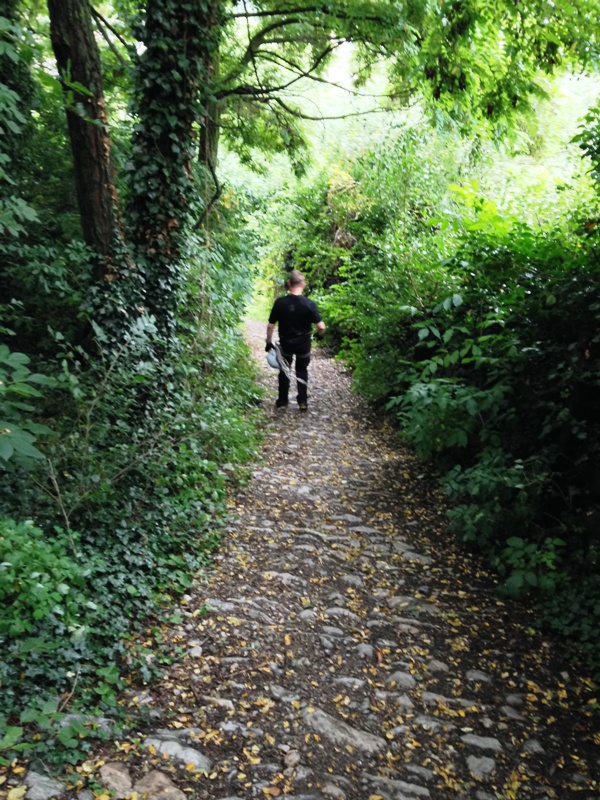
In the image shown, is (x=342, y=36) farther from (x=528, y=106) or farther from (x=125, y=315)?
(x=125, y=315)

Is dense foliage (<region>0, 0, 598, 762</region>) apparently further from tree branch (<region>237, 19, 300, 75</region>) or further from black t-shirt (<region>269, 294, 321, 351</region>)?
black t-shirt (<region>269, 294, 321, 351</region>)

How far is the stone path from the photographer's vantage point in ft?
9.11

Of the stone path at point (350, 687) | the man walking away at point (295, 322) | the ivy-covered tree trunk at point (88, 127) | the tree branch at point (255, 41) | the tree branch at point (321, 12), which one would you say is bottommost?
the stone path at point (350, 687)

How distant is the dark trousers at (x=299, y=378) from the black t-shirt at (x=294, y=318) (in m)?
0.18

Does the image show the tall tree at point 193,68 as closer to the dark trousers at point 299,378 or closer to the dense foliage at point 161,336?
the dense foliage at point 161,336

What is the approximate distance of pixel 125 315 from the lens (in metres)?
5.07

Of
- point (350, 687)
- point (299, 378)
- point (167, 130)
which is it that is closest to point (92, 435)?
point (350, 687)

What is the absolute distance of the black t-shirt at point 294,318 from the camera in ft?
28.2

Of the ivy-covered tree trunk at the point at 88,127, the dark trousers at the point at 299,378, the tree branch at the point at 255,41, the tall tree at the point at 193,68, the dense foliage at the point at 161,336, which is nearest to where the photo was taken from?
the dense foliage at the point at 161,336

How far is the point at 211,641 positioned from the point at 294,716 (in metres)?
0.77

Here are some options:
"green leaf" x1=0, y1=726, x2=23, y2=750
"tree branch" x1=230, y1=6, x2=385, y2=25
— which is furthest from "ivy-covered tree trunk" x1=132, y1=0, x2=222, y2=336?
"green leaf" x1=0, y1=726, x2=23, y2=750

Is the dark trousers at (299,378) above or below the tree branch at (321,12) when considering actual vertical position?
below

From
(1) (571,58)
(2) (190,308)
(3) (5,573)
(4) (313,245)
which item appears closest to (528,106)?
(1) (571,58)

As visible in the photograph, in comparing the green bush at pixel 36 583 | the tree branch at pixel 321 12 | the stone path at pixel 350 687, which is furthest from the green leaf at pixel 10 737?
the tree branch at pixel 321 12
